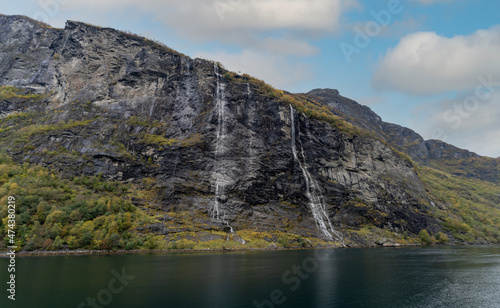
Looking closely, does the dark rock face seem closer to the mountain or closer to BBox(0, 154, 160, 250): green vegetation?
the mountain

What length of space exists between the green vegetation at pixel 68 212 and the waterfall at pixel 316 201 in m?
50.8

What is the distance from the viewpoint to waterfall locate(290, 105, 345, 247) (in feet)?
299

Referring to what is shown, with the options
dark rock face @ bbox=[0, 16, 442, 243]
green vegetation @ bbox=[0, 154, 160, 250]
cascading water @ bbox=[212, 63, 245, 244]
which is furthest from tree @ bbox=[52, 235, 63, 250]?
cascading water @ bbox=[212, 63, 245, 244]

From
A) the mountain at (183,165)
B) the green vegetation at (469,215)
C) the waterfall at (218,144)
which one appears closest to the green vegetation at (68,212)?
the mountain at (183,165)

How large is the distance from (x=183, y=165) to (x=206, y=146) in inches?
419

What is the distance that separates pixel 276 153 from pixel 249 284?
76.9 m

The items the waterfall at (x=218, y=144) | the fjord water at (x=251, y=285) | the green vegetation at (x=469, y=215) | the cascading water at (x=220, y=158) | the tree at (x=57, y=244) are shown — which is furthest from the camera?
the green vegetation at (x=469, y=215)

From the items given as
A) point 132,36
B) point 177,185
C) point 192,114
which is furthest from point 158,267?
point 132,36

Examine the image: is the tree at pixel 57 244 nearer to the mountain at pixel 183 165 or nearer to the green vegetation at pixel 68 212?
the green vegetation at pixel 68 212

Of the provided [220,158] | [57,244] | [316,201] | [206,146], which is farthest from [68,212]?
[316,201]

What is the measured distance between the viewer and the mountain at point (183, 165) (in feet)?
243

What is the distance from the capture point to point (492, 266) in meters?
47.1

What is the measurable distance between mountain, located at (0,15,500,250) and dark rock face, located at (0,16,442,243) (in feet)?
1.46

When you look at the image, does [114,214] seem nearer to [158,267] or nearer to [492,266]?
[158,267]
